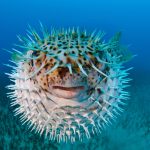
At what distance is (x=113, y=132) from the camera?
462 cm

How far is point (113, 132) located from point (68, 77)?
4053 mm

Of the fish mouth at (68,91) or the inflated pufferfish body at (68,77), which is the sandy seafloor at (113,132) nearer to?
the inflated pufferfish body at (68,77)

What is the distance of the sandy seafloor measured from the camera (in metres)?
4.04

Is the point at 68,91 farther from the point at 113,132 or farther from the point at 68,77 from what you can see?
the point at 113,132

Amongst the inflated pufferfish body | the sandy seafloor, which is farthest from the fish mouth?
the sandy seafloor

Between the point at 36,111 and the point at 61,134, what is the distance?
25 centimetres

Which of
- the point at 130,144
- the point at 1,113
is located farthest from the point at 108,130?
the point at 1,113

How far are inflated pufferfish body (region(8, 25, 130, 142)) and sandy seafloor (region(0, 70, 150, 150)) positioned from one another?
10.4 ft

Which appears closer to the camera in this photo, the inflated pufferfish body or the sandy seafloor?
the inflated pufferfish body

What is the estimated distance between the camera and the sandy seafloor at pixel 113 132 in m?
4.04

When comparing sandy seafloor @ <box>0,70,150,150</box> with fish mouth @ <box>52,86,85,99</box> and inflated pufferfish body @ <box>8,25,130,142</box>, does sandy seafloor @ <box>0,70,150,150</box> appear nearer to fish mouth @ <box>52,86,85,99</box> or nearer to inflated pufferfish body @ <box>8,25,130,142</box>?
inflated pufferfish body @ <box>8,25,130,142</box>

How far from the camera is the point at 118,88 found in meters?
1.02

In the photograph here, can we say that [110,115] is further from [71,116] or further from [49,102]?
[49,102]

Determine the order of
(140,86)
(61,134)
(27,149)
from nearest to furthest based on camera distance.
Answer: (61,134), (27,149), (140,86)
